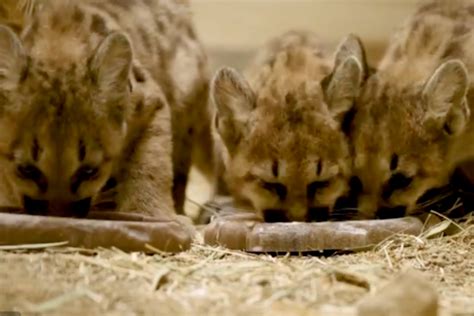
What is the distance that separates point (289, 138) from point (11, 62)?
1610mm

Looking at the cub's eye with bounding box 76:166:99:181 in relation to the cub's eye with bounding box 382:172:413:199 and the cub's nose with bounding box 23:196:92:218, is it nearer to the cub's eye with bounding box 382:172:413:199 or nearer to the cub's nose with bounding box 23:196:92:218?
the cub's nose with bounding box 23:196:92:218

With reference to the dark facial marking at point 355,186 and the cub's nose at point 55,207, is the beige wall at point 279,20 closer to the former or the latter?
the dark facial marking at point 355,186

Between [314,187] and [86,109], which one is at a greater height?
[86,109]

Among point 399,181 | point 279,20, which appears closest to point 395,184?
point 399,181

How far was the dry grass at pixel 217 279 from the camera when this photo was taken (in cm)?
376

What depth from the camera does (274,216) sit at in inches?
219

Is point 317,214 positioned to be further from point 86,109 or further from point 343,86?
point 86,109

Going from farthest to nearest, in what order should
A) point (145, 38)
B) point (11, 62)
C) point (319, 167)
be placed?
point (145, 38)
point (319, 167)
point (11, 62)

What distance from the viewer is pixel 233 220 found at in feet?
18.2

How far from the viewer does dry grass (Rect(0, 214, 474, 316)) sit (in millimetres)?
3760

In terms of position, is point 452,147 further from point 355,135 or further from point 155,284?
point 155,284

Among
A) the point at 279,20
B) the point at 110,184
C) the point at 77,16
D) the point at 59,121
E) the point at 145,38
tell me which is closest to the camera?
the point at 59,121

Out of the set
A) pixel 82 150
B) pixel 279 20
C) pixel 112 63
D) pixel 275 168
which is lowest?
pixel 275 168

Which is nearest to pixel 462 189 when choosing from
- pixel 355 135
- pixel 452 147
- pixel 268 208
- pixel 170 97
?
pixel 452 147
